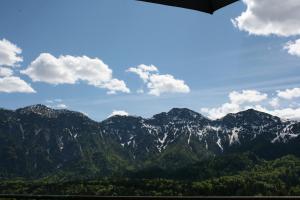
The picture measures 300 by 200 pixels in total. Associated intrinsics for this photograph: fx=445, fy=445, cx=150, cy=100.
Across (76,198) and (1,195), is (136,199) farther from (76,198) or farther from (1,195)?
(1,195)

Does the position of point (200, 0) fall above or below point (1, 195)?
above

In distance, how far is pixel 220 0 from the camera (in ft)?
14.6

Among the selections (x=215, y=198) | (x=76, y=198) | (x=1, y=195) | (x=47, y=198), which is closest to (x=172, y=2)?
(x=215, y=198)

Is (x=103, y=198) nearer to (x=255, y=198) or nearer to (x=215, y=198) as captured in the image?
(x=215, y=198)

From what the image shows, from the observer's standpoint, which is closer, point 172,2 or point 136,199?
point 172,2

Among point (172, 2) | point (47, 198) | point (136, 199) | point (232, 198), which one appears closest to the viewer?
point (172, 2)

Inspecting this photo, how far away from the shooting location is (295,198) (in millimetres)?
4340

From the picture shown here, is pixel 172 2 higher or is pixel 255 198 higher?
pixel 172 2

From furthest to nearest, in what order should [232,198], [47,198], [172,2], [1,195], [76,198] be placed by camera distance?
[1,195]
[47,198]
[76,198]
[232,198]
[172,2]

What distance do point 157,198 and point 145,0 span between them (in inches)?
83.8

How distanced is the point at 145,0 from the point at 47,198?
2.96 m

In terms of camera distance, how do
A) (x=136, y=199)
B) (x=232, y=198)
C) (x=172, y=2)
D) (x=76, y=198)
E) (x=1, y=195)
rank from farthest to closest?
(x=1, y=195) < (x=76, y=198) < (x=136, y=199) < (x=232, y=198) < (x=172, y=2)

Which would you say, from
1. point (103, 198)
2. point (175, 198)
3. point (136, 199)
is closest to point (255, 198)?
point (175, 198)

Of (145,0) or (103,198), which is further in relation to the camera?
(103,198)
